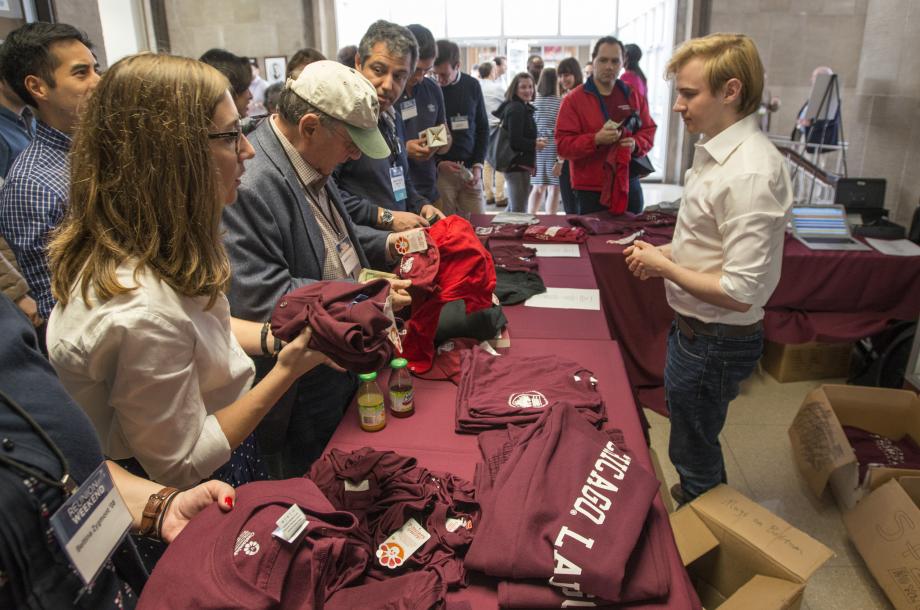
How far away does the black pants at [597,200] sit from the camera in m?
4.17

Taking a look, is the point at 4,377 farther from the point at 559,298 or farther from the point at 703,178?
the point at 559,298

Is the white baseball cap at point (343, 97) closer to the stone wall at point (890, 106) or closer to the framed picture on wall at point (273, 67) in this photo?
the stone wall at point (890, 106)

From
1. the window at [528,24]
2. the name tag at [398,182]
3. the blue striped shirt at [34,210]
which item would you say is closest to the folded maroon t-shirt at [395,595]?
the blue striped shirt at [34,210]

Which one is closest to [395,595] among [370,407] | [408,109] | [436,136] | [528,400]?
[370,407]

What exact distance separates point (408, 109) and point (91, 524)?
2.95 meters

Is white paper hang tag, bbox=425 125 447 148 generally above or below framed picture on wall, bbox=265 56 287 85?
below

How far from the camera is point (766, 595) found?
1.62 m

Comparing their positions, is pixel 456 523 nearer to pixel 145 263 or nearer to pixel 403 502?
pixel 403 502

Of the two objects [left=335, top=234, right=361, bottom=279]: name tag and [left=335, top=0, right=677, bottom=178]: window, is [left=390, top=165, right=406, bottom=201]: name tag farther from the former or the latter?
[left=335, top=0, right=677, bottom=178]: window

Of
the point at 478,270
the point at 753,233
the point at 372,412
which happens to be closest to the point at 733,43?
the point at 753,233

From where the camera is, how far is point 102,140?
3.43 feet

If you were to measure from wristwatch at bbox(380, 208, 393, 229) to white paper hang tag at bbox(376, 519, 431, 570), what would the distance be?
1.43 m

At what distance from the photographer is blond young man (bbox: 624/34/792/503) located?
5.54 ft

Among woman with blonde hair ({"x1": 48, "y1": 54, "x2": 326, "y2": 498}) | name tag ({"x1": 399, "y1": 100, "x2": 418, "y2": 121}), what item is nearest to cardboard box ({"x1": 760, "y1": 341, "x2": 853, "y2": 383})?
name tag ({"x1": 399, "y1": 100, "x2": 418, "y2": 121})
